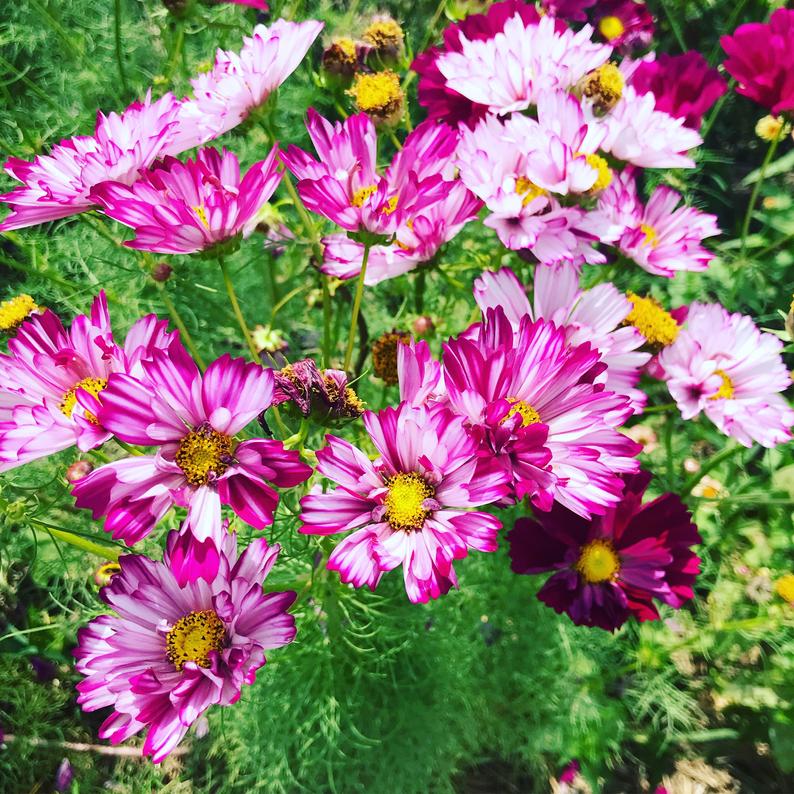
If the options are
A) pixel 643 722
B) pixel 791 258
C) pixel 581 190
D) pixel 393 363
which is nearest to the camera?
pixel 581 190

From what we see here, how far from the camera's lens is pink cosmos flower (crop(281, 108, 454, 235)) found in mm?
592

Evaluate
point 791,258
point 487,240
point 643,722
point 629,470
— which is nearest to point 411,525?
point 629,470

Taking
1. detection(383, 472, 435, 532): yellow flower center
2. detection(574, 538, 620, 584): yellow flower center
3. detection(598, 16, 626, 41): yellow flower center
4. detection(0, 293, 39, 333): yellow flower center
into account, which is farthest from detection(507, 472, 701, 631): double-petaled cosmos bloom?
detection(598, 16, 626, 41): yellow flower center

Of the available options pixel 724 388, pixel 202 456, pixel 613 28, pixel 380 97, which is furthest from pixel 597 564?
pixel 613 28

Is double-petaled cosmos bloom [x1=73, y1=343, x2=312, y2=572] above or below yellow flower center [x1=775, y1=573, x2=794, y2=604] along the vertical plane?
above

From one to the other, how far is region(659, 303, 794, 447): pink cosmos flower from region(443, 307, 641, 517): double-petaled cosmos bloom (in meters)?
0.30

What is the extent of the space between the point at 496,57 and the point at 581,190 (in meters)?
0.20

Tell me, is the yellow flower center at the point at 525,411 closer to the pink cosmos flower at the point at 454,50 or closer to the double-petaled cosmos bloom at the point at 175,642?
the double-petaled cosmos bloom at the point at 175,642

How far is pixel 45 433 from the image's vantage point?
52 cm

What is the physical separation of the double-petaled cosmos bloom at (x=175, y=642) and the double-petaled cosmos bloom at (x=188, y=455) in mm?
66

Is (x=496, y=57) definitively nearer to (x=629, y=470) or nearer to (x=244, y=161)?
(x=629, y=470)

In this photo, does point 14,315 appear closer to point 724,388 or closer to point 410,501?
point 410,501

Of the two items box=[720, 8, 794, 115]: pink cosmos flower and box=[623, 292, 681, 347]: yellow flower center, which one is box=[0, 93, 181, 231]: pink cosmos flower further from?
box=[720, 8, 794, 115]: pink cosmos flower

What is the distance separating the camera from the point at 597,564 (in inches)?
32.3
